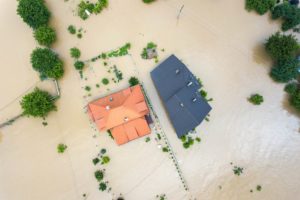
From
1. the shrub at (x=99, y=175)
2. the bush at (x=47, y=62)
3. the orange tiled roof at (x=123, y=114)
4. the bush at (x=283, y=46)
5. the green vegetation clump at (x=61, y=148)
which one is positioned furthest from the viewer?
the green vegetation clump at (x=61, y=148)

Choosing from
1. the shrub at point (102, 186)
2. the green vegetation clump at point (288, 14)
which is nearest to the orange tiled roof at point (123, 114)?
the shrub at point (102, 186)

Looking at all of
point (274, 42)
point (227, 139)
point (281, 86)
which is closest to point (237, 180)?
point (227, 139)

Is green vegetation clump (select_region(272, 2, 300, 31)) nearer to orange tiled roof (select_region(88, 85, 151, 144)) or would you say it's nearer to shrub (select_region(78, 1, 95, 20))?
orange tiled roof (select_region(88, 85, 151, 144))

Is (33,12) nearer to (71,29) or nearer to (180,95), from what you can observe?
(71,29)

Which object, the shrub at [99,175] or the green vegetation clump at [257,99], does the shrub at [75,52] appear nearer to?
the shrub at [99,175]

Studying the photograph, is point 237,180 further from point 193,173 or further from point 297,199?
point 297,199

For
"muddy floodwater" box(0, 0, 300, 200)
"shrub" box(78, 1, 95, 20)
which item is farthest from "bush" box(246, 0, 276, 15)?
"shrub" box(78, 1, 95, 20)
